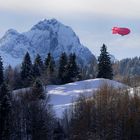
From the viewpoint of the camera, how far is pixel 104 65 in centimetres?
12375

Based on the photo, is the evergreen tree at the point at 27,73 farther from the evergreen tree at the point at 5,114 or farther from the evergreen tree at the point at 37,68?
the evergreen tree at the point at 5,114

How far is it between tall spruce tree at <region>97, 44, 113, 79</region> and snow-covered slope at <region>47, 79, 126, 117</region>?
19.3 feet

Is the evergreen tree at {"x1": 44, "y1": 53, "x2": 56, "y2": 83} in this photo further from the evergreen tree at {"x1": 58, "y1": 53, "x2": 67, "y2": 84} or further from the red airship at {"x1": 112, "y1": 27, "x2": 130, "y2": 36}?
the red airship at {"x1": 112, "y1": 27, "x2": 130, "y2": 36}

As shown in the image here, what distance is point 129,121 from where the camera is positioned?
8494cm

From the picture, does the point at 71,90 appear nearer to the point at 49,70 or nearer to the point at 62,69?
the point at 62,69

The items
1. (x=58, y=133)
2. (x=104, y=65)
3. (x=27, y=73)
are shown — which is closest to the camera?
(x=58, y=133)

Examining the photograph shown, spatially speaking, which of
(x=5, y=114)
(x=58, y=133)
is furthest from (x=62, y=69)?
(x=5, y=114)

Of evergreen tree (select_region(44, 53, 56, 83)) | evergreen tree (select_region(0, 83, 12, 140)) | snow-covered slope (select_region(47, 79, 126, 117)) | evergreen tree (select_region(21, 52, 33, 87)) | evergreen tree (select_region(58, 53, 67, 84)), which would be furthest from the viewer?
evergreen tree (select_region(58, 53, 67, 84))

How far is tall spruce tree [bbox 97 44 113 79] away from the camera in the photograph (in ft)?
407

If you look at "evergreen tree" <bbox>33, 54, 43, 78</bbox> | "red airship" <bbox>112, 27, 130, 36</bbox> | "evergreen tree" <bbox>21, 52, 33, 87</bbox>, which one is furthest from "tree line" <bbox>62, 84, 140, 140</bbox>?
"evergreen tree" <bbox>33, 54, 43, 78</bbox>

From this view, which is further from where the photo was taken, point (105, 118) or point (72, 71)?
point (72, 71)

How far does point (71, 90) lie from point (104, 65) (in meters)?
11.2

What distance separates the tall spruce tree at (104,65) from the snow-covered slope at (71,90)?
589 cm


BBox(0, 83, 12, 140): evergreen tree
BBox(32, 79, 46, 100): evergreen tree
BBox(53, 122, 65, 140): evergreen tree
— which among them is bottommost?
BBox(53, 122, 65, 140): evergreen tree
